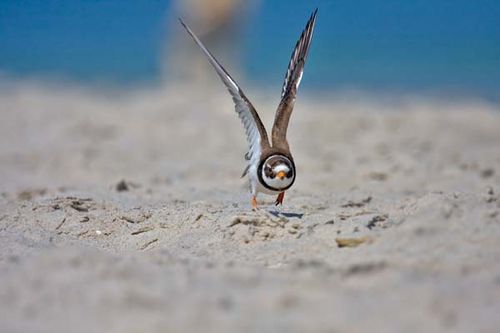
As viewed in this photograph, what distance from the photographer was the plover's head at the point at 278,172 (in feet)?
17.7

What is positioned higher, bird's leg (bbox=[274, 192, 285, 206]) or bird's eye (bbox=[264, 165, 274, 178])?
bird's leg (bbox=[274, 192, 285, 206])

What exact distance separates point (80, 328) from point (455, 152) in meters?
9.12

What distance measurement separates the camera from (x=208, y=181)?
9.66 m

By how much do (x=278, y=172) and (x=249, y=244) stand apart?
0.63m

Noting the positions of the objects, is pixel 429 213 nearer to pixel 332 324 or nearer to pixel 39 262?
pixel 332 324

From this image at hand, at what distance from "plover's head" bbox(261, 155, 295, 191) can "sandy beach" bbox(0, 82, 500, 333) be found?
0.74ft

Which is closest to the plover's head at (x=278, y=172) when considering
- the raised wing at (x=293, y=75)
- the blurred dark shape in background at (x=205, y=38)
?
the raised wing at (x=293, y=75)

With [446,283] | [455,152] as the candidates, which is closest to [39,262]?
[446,283]

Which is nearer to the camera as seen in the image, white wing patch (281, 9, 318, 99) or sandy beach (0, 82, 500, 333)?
sandy beach (0, 82, 500, 333)

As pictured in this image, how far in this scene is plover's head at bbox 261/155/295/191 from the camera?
17.7 ft

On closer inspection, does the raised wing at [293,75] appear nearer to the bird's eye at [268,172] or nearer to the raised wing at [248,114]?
the raised wing at [248,114]

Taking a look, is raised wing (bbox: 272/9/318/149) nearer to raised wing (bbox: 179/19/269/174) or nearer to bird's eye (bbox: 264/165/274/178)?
raised wing (bbox: 179/19/269/174)

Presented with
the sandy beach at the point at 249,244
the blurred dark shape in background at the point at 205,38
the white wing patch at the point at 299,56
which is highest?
the blurred dark shape in background at the point at 205,38

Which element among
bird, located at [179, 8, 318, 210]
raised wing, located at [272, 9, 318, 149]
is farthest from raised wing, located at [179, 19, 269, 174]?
raised wing, located at [272, 9, 318, 149]
